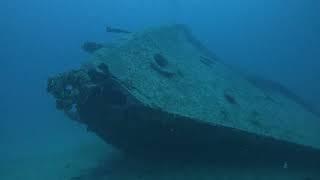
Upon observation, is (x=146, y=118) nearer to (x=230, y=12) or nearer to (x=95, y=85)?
(x=95, y=85)

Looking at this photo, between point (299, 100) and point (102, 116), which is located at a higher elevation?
point (299, 100)

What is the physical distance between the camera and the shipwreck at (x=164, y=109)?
20.3 ft

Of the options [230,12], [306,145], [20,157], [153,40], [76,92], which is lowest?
[20,157]

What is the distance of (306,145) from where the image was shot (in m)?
7.11

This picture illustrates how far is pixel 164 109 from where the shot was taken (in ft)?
19.7

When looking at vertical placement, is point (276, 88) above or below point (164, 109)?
above

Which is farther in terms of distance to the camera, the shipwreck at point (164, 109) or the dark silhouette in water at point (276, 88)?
Result: the dark silhouette in water at point (276, 88)

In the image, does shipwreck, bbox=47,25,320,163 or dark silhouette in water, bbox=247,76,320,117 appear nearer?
shipwreck, bbox=47,25,320,163

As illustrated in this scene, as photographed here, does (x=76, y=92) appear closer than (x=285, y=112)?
Yes

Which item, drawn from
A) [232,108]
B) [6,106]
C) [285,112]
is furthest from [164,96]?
[6,106]

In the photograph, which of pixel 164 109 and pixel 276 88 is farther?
pixel 276 88

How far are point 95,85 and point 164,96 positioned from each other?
1.07 m

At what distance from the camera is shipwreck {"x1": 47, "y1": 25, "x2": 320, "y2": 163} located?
6.20 m

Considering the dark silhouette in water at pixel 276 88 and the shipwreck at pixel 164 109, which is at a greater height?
the dark silhouette in water at pixel 276 88
